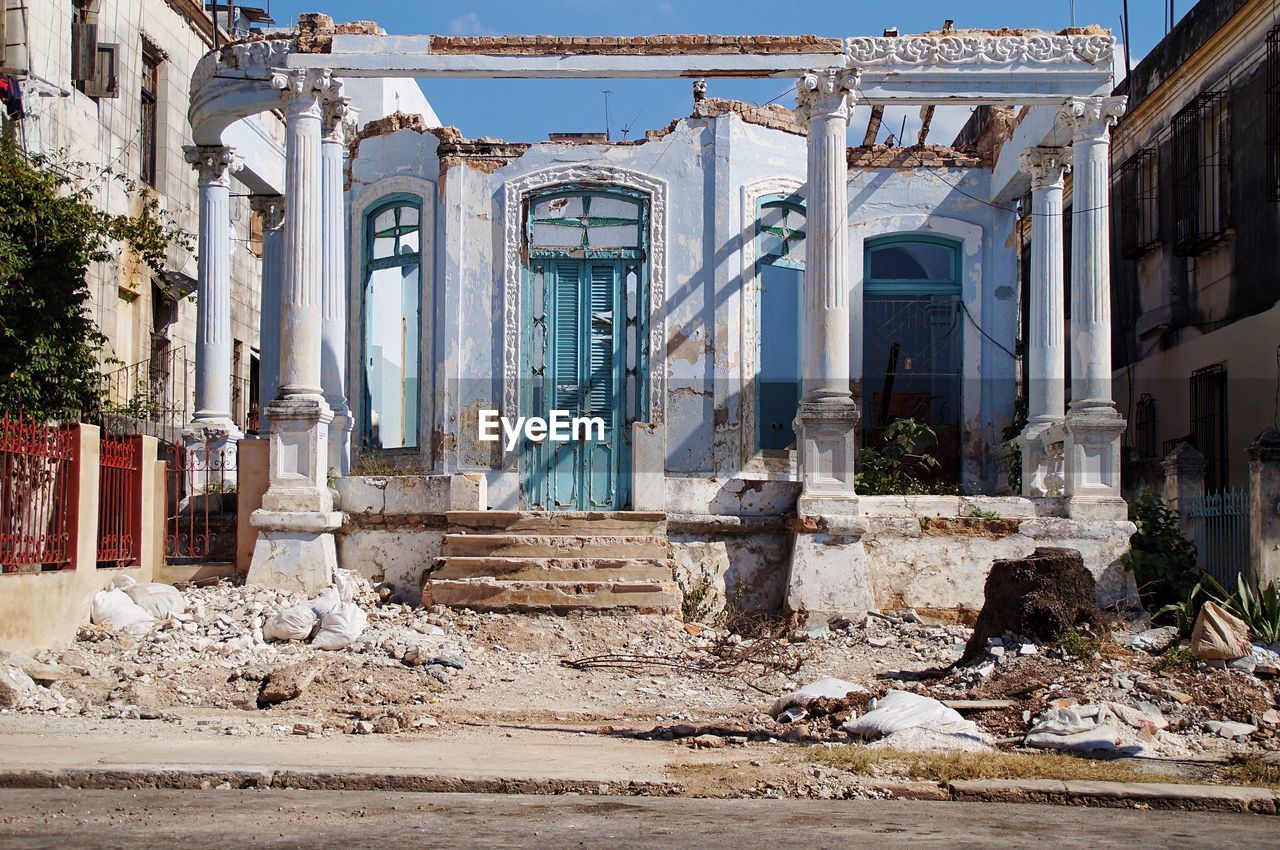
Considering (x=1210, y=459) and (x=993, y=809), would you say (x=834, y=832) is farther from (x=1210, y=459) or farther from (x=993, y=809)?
(x=1210, y=459)

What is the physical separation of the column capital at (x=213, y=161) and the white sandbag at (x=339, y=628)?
19.0 feet

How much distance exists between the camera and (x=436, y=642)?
1115 cm

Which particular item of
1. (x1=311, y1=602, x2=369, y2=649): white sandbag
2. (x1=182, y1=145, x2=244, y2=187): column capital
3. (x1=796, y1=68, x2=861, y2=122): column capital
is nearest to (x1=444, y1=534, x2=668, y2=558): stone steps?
(x1=311, y1=602, x2=369, y2=649): white sandbag

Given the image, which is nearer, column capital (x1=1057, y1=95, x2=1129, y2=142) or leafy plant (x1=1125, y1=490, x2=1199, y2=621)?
leafy plant (x1=1125, y1=490, x2=1199, y2=621)

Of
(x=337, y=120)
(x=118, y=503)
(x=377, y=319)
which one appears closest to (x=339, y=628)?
(x=118, y=503)

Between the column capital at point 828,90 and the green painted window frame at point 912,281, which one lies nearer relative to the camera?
the column capital at point 828,90

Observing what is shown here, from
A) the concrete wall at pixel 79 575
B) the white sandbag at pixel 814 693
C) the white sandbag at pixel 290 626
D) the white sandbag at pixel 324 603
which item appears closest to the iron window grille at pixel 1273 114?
the white sandbag at pixel 814 693

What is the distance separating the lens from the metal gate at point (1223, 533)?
12539mm

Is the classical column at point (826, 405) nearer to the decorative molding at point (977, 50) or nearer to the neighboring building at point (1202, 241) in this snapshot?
the decorative molding at point (977, 50)

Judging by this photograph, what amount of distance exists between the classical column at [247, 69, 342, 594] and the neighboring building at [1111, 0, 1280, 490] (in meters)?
9.21

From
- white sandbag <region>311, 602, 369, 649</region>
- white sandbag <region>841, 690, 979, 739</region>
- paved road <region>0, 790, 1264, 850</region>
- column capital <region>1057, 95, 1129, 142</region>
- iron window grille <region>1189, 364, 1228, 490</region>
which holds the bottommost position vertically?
paved road <region>0, 790, 1264, 850</region>

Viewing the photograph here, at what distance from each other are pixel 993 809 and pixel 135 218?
50.7 feet

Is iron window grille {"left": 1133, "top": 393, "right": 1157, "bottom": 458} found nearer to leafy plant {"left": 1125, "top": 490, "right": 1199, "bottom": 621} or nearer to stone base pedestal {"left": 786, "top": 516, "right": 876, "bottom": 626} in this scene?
leafy plant {"left": 1125, "top": 490, "right": 1199, "bottom": 621}

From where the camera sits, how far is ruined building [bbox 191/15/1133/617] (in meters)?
12.7
